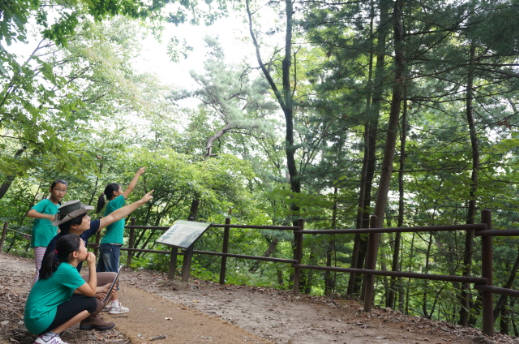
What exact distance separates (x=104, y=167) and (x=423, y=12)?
12167 mm

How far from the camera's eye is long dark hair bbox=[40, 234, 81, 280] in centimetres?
275

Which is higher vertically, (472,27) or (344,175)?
(472,27)

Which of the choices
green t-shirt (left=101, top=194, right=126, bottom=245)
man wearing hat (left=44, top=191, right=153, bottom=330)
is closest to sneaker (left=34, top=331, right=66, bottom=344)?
man wearing hat (left=44, top=191, right=153, bottom=330)

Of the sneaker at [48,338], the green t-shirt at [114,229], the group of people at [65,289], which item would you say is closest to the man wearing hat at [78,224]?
the group of people at [65,289]

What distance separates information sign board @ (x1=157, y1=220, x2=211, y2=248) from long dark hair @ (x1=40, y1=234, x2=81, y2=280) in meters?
3.07

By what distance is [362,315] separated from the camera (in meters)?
4.81

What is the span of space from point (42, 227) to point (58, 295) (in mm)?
1718

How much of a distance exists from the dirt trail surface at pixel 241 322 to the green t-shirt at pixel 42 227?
0.76 m

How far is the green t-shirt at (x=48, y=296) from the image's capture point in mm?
2648

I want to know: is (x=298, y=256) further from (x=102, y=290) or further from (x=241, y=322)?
(x=102, y=290)

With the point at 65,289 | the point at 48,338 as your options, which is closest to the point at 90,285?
the point at 65,289

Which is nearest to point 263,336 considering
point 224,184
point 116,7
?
point 116,7

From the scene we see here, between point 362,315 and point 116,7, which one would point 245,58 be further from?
point 362,315

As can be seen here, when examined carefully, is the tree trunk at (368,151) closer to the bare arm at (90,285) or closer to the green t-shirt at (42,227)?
the bare arm at (90,285)
